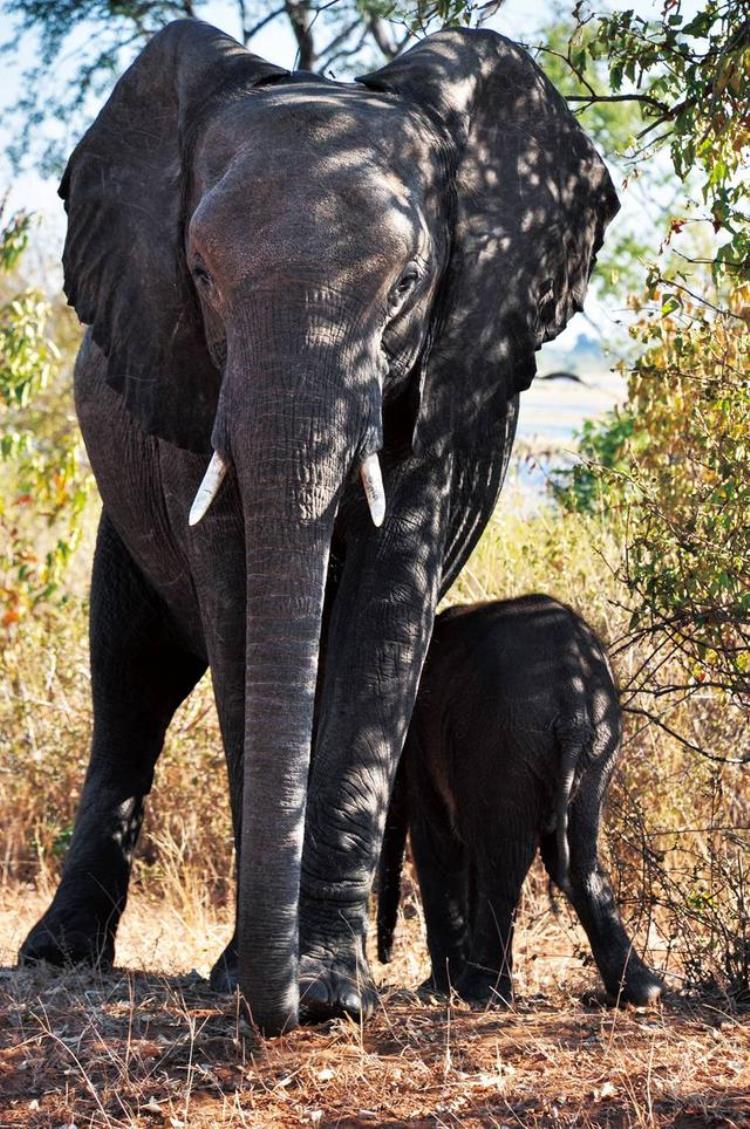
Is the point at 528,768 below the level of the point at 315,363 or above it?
below

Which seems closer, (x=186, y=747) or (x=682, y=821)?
(x=682, y=821)

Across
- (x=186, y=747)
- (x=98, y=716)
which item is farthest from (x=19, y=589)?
(x=98, y=716)

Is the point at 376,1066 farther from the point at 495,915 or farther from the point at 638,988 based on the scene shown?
the point at 638,988

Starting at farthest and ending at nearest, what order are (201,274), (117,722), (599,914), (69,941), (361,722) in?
(117,722) < (69,941) < (599,914) < (361,722) < (201,274)

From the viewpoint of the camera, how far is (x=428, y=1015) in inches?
212

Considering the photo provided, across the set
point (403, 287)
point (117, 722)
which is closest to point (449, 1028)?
point (403, 287)

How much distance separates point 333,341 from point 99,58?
10.7 meters

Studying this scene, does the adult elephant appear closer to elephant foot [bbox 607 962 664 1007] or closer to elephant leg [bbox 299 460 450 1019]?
elephant leg [bbox 299 460 450 1019]

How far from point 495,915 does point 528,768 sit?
46 centimetres

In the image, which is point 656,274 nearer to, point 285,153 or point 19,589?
point 285,153

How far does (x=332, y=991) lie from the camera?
520cm

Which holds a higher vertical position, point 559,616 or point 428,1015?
point 559,616

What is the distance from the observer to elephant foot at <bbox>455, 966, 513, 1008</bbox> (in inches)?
225

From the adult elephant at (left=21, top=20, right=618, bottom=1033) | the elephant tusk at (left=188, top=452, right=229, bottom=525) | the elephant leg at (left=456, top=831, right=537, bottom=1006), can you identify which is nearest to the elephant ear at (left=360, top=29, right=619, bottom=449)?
the adult elephant at (left=21, top=20, right=618, bottom=1033)
